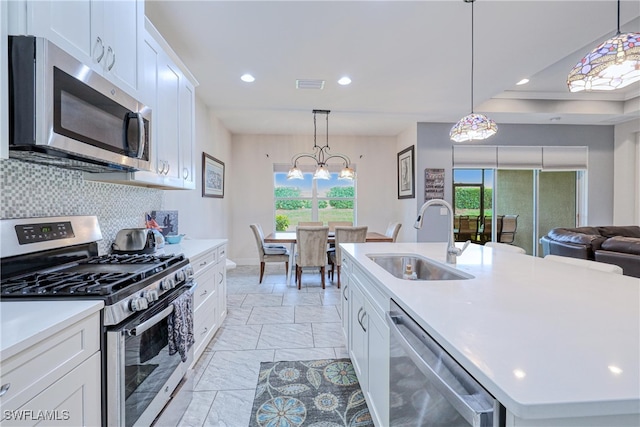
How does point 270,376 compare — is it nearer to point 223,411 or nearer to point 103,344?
point 223,411

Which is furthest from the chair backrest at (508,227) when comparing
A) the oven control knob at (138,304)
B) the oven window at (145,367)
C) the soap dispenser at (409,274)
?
the oven control knob at (138,304)

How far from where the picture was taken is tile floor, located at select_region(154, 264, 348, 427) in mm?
1690

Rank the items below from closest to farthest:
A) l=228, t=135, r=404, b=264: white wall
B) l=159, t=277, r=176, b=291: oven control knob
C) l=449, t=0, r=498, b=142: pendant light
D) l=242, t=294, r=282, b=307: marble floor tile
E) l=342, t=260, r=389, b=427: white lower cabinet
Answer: l=342, t=260, r=389, b=427: white lower cabinet < l=159, t=277, r=176, b=291: oven control knob < l=449, t=0, r=498, b=142: pendant light < l=242, t=294, r=282, b=307: marble floor tile < l=228, t=135, r=404, b=264: white wall

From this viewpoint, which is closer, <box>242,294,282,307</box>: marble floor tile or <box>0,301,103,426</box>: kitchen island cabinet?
<box>0,301,103,426</box>: kitchen island cabinet

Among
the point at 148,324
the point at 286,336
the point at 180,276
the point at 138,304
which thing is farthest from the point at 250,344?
the point at 138,304

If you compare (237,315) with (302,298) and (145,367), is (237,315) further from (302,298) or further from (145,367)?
(145,367)

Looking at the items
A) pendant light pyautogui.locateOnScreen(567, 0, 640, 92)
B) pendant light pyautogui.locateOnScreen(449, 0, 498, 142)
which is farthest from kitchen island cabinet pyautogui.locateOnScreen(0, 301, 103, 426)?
pendant light pyautogui.locateOnScreen(567, 0, 640, 92)

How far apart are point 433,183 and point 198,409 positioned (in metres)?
4.58

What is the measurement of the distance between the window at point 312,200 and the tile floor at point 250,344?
76.5 inches

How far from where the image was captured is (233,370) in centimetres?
211

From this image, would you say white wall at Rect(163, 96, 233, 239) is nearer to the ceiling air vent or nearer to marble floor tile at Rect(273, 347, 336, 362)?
the ceiling air vent

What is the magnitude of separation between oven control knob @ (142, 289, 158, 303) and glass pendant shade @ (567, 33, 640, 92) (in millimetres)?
2654

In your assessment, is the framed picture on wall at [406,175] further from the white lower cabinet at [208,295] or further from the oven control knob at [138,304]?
the oven control knob at [138,304]

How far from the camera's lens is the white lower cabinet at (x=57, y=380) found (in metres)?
0.73
